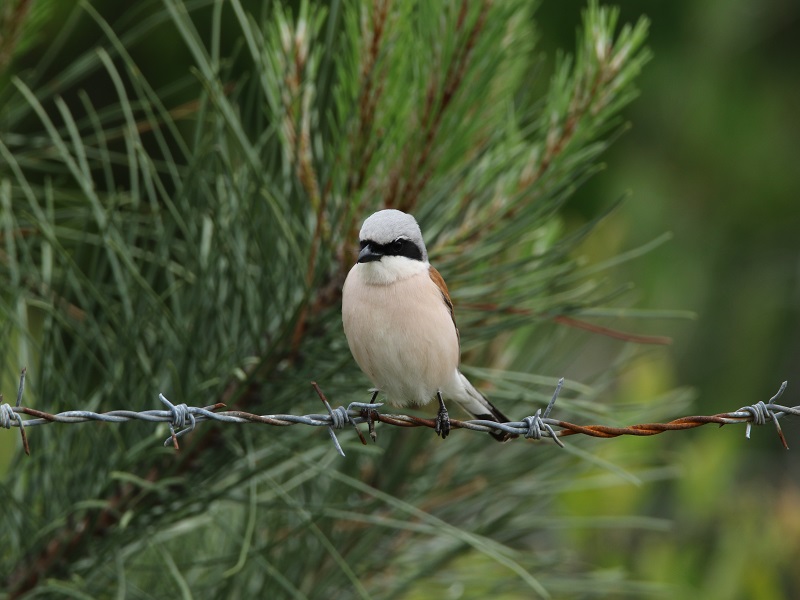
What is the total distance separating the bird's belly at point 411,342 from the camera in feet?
6.58

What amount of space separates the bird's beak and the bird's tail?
44cm

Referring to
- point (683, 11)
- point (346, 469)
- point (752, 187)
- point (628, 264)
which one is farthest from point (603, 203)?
point (346, 469)

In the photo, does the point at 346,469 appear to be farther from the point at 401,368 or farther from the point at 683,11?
the point at 683,11

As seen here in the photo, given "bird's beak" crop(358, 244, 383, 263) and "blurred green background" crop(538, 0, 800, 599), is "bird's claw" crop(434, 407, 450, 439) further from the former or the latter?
"blurred green background" crop(538, 0, 800, 599)

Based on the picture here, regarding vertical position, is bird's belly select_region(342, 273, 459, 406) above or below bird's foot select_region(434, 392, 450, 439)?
above

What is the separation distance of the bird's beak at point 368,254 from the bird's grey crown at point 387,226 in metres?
0.02

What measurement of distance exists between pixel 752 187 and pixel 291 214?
445cm

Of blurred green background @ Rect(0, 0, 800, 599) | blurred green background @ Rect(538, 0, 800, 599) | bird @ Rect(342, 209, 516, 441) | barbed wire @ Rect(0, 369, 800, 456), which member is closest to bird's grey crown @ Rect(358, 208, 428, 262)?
bird @ Rect(342, 209, 516, 441)

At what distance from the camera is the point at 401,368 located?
207 cm

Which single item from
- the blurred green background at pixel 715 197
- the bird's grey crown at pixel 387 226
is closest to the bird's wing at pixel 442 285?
the bird's grey crown at pixel 387 226

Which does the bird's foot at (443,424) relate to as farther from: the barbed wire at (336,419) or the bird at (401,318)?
the barbed wire at (336,419)

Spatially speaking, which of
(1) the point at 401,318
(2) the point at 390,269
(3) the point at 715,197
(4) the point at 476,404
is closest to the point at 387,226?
(2) the point at 390,269

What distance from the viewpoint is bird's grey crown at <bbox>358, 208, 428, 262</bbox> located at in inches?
72.9

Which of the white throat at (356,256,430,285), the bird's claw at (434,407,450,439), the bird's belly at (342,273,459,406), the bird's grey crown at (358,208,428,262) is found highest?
the bird's grey crown at (358,208,428,262)
